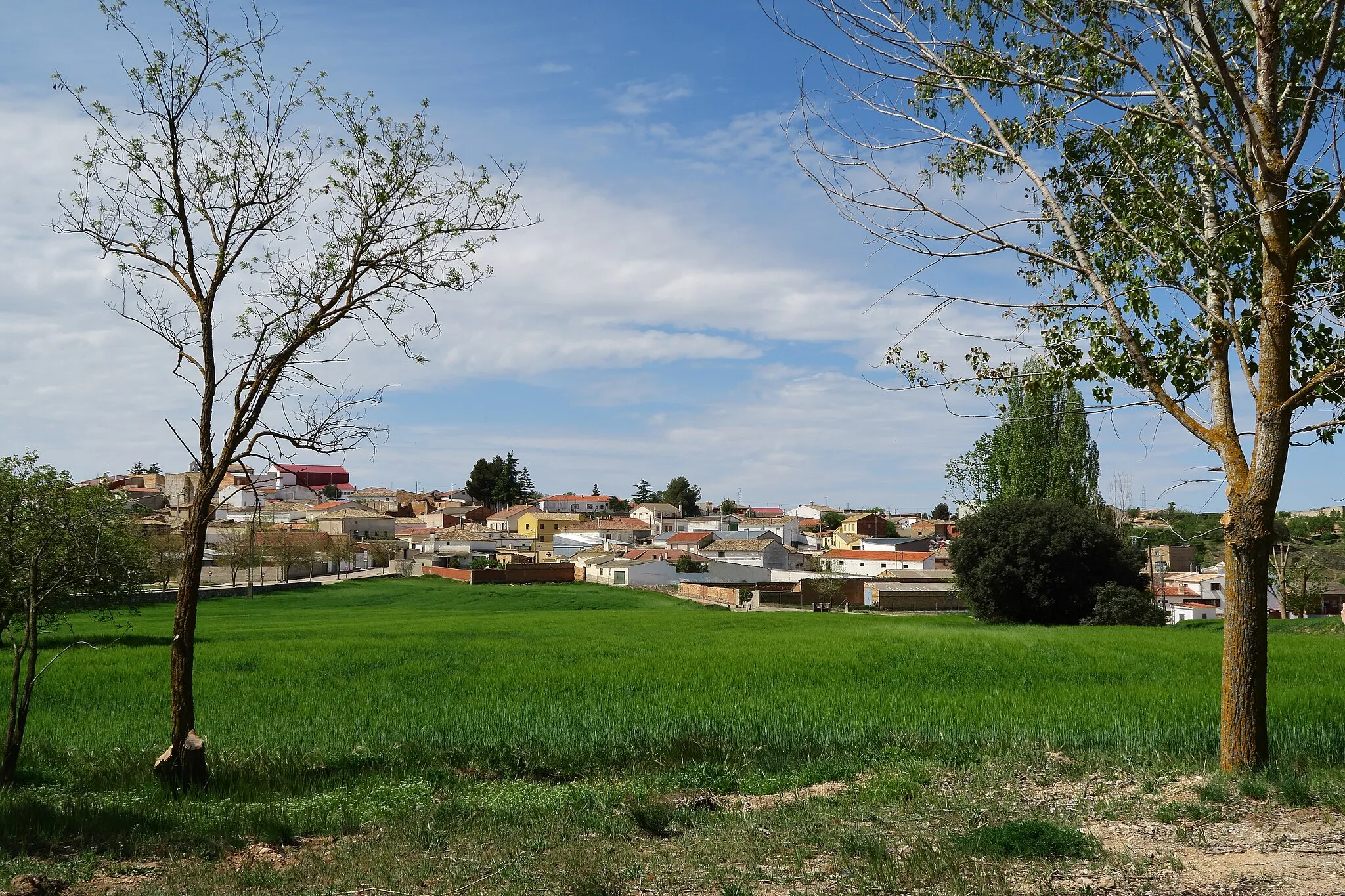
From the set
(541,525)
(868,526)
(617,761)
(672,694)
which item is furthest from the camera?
(541,525)

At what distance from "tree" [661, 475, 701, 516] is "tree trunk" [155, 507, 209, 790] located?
145070 mm

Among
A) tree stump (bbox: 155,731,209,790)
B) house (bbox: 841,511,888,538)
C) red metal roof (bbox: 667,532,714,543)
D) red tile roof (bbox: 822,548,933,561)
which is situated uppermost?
house (bbox: 841,511,888,538)

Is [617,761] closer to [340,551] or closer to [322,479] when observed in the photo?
[340,551]

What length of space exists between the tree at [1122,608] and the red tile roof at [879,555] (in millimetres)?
43557

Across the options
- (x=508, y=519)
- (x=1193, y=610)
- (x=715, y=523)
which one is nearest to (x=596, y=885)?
(x=1193, y=610)

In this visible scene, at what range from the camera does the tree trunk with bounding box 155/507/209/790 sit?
930 centimetres

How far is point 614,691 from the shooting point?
1641 centimetres

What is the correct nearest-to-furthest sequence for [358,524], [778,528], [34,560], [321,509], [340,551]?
[34,560]
[340,551]
[358,524]
[778,528]
[321,509]

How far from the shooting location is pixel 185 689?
938cm

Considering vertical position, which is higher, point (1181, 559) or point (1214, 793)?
point (1214, 793)

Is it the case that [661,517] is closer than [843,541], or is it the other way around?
[843,541]

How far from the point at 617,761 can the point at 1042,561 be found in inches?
1427

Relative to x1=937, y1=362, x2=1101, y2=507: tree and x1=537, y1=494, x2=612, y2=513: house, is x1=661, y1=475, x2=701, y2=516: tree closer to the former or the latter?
x1=537, y1=494, x2=612, y2=513: house

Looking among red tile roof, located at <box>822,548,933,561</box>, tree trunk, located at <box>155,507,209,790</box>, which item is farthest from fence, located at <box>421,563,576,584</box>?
tree trunk, located at <box>155,507,209,790</box>
